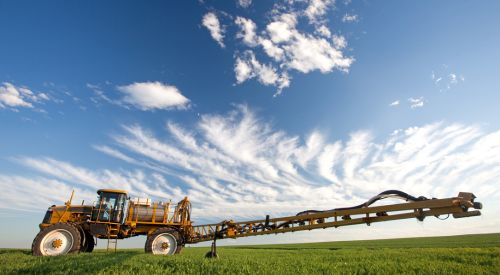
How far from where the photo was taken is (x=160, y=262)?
9922 mm

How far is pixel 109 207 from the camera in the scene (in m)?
15.9

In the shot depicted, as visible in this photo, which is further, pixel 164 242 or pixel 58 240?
pixel 164 242

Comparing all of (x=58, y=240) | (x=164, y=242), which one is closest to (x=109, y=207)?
(x=58, y=240)

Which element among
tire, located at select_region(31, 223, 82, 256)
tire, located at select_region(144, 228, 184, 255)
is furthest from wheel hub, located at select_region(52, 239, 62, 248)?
tire, located at select_region(144, 228, 184, 255)

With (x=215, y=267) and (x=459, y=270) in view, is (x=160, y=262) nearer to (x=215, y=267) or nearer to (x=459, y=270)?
(x=215, y=267)

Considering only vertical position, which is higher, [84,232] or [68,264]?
[84,232]

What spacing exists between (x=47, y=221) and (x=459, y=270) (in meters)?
17.9

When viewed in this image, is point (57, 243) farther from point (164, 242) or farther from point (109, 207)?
point (164, 242)

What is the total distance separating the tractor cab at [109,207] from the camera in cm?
1570

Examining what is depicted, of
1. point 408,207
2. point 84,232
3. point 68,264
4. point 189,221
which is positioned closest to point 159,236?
point 189,221

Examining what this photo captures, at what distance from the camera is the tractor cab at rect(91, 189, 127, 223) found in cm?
1570

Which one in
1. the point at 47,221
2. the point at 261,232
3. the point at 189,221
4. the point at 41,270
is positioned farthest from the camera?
the point at 189,221

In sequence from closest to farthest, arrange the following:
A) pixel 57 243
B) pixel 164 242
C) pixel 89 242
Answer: pixel 57 243 → pixel 164 242 → pixel 89 242

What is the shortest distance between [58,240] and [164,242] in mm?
4923
